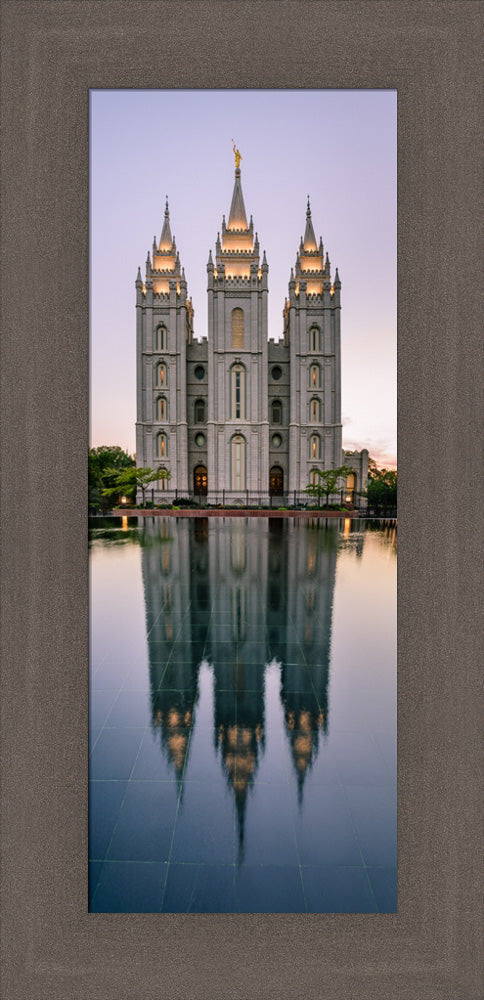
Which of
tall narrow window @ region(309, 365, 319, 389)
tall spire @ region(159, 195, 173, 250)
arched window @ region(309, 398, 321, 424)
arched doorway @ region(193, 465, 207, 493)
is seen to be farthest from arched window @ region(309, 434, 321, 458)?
tall spire @ region(159, 195, 173, 250)

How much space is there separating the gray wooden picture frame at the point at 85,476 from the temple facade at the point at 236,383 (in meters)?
29.7

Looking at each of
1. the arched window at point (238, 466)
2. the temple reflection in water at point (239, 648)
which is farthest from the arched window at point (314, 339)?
the temple reflection in water at point (239, 648)

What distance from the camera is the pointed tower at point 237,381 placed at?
1265 inches

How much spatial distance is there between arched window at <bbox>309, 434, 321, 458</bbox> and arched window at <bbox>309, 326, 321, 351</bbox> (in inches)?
254

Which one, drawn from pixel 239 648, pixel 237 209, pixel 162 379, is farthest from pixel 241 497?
pixel 239 648

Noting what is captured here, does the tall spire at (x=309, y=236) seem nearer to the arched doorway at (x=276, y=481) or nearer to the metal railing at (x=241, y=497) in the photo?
the arched doorway at (x=276, y=481)

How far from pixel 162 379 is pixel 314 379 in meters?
11.1

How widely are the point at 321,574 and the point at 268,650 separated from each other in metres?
3.43

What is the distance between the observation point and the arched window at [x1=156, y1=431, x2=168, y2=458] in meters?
32.8

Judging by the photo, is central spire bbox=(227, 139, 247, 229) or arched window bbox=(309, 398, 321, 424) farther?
central spire bbox=(227, 139, 247, 229)

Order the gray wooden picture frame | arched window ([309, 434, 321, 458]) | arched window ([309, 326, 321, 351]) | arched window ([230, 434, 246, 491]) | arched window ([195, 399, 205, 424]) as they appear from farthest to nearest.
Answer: arched window ([195, 399, 205, 424]) → arched window ([309, 326, 321, 351]) → arched window ([309, 434, 321, 458]) → arched window ([230, 434, 246, 491]) → the gray wooden picture frame

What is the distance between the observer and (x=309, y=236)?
34875 millimetres

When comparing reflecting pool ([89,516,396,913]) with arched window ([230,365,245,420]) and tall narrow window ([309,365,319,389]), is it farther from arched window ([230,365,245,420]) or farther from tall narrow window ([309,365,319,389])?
tall narrow window ([309,365,319,389])

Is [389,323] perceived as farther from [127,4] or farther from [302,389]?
[302,389]
